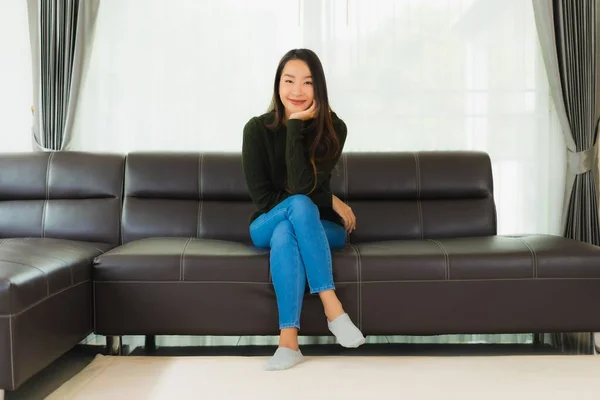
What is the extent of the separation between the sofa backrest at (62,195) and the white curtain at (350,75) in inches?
16.4

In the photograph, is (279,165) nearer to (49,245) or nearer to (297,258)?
(297,258)

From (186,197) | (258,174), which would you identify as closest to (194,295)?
(258,174)

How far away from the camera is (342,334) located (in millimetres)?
2432

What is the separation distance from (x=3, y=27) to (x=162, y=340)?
204 centimetres

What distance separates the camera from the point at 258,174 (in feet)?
9.00

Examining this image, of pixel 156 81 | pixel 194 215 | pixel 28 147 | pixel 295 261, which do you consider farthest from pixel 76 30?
pixel 295 261

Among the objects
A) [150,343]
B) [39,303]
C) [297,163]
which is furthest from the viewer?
[150,343]

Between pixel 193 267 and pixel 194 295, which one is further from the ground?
pixel 193 267

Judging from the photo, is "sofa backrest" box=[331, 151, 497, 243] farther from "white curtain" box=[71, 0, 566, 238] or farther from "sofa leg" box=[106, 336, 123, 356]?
"sofa leg" box=[106, 336, 123, 356]

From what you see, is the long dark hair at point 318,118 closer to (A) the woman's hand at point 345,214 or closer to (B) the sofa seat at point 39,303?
(A) the woman's hand at point 345,214

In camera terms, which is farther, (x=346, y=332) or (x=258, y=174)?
(x=258, y=174)

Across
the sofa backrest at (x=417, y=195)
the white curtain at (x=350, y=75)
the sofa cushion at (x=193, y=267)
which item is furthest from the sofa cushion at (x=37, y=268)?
the sofa backrest at (x=417, y=195)

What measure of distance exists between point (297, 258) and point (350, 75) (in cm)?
153

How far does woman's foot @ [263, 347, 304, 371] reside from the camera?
2.39 metres
